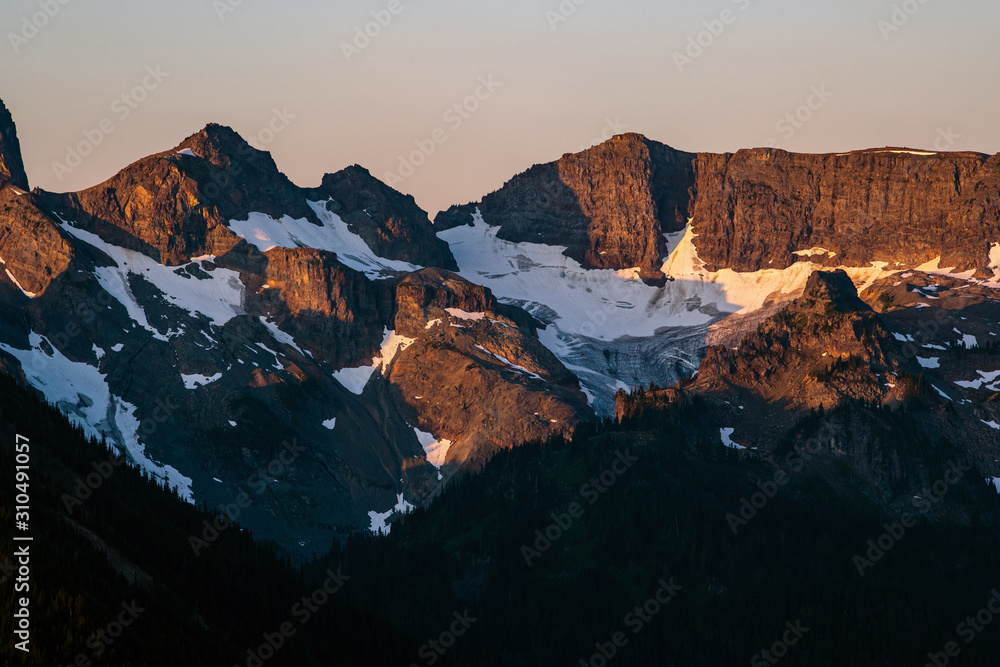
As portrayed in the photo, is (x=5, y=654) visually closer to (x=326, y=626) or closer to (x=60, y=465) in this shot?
(x=60, y=465)

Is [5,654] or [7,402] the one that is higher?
[7,402]

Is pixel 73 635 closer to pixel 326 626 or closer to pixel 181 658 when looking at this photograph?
pixel 181 658

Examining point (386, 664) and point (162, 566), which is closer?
point (162, 566)

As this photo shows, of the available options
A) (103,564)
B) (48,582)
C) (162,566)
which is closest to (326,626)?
(162,566)

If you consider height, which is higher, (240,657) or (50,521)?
(50,521)

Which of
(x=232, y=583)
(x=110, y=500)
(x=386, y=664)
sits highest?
(x=110, y=500)

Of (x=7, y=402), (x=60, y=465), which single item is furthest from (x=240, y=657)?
(x=7, y=402)

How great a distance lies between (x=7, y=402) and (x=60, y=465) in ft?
48.6

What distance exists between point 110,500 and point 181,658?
48.7 m

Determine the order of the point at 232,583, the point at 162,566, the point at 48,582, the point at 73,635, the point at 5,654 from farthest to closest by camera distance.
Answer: the point at 232,583, the point at 162,566, the point at 48,582, the point at 73,635, the point at 5,654

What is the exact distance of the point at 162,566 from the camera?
17700cm

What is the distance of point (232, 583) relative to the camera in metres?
189

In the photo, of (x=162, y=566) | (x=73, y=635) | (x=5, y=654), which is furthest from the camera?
(x=162, y=566)

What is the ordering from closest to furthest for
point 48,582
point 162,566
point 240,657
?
point 48,582 < point 240,657 < point 162,566
